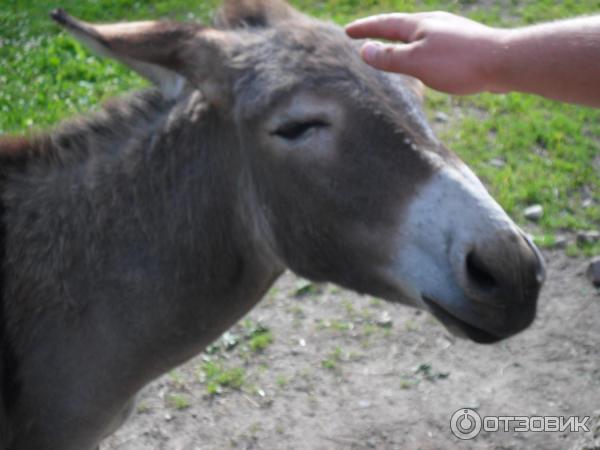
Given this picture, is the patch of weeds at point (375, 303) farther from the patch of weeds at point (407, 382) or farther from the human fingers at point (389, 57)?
the human fingers at point (389, 57)

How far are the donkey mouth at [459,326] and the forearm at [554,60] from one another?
802 millimetres

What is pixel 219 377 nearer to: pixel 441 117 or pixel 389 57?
pixel 389 57

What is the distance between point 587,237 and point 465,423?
2.14 metres

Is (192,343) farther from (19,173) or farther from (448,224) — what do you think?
(448,224)

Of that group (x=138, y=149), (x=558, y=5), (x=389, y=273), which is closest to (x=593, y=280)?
(x=389, y=273)

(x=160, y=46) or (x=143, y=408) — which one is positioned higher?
(x=160, y=46)

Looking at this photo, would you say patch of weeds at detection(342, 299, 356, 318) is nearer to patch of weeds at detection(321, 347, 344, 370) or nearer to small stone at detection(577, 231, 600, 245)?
patch of weeds at detection(321, 347, 344, 370)

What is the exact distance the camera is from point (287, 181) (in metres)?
2.98

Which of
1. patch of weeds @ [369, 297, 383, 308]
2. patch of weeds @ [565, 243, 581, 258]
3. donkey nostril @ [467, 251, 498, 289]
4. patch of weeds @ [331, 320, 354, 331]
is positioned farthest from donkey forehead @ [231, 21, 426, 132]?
patch of weeds @ [565, 243, 581, 258]

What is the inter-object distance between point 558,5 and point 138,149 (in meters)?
7.62

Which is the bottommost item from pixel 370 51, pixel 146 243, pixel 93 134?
pixel 146 243

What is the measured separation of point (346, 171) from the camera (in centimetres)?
286

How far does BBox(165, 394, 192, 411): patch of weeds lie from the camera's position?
4.96 metres

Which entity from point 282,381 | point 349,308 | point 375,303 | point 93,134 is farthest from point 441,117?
point 93,134
